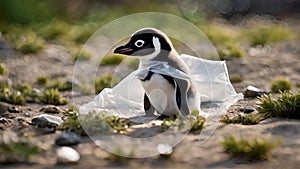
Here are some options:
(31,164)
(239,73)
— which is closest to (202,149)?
(31,164)

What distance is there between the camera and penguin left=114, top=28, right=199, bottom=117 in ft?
16.2

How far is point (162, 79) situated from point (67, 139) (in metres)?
0.74

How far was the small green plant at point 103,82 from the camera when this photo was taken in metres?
6.69

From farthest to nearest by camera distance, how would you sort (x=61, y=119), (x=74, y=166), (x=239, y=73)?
(x=239, y=73)
(x=61, y=119)
(x=74, y=166)

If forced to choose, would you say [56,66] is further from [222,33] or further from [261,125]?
[261,125]

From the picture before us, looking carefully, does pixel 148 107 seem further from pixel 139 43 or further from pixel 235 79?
pixel 235 79

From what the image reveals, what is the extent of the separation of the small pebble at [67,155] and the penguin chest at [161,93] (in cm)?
77

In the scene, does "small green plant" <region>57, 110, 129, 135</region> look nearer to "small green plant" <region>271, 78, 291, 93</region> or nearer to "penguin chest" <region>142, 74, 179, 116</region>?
"penguin chest" <region>142, 74, 179, 116</region>

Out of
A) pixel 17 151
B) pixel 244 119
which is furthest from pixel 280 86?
pixel 17 151

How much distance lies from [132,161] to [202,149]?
0.46 meters

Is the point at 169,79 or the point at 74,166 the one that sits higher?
the point at 169,79

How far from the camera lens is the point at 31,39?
27.2 ft

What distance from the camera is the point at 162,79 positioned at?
4.89 metres

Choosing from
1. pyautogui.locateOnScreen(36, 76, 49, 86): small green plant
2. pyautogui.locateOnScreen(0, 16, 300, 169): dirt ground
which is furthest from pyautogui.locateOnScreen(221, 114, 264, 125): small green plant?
pyautogui.locateOnScreen(36, 76, 49, 86): small green plant
